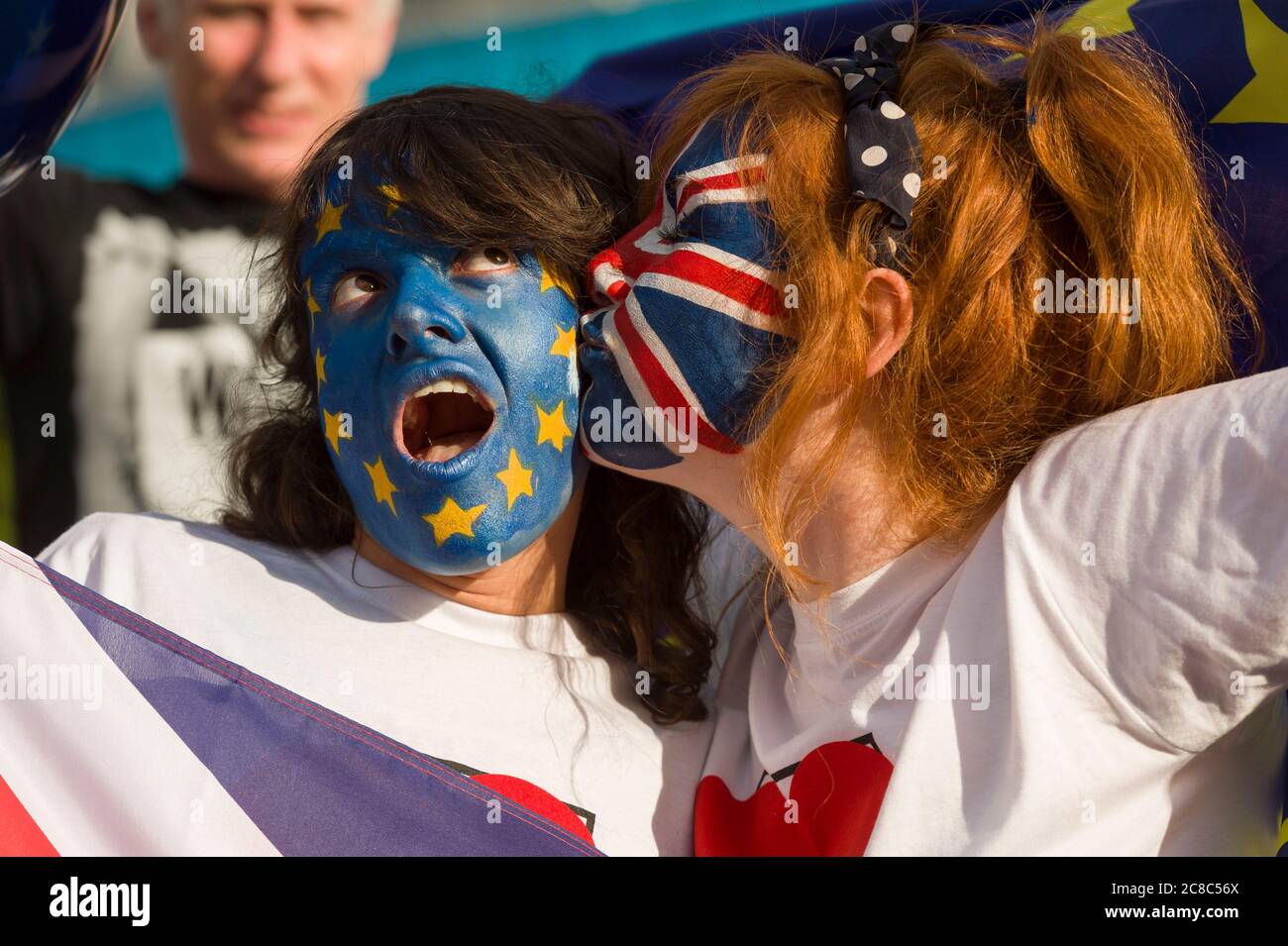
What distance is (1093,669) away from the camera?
1333 millimetres

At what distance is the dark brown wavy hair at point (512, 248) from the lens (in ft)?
5.27

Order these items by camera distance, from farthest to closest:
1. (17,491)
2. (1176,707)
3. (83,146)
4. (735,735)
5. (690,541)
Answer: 1. (83,146)
2. (17,491)
3. (690,541)
4. (735,735)
5. (1176,707)

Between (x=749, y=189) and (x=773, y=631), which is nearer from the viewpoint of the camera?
(x=749, y=189)

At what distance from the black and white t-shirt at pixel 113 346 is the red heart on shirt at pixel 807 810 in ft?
4.79

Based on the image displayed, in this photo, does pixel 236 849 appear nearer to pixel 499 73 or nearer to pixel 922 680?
pixel 922 680

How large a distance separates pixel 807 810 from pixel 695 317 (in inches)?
22.8

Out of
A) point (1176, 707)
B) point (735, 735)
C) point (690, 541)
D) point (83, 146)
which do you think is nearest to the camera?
point (1176, 707)

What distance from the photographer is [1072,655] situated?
53.1 inches

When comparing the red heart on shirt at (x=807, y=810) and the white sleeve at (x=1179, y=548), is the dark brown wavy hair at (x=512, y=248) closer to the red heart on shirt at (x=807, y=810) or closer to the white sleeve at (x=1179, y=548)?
the red heart on shirt at (x=807, y=810)

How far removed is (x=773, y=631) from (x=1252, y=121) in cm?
94

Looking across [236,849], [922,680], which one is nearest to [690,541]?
[922,680]

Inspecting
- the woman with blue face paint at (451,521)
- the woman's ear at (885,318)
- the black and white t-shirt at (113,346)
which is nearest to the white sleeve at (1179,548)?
the woman's ear at (885,318)

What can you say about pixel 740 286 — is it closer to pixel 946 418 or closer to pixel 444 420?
pixel 946 418

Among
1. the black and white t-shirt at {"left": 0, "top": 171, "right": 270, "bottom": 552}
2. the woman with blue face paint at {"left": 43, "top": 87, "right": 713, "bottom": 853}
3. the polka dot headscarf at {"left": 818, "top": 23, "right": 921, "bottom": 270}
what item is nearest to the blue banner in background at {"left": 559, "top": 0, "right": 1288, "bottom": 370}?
the polka dot headscarf at {"left": 818, "top": 23, "right": 921, "bottom": 270}
